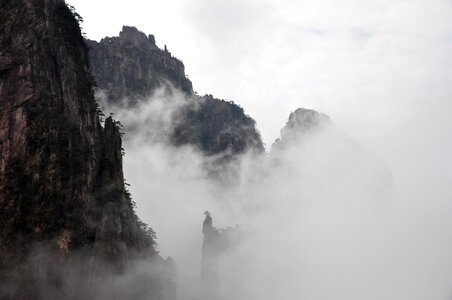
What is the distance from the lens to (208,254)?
144 m

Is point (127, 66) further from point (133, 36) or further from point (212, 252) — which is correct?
point (212, 252)

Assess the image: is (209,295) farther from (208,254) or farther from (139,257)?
(139,257)

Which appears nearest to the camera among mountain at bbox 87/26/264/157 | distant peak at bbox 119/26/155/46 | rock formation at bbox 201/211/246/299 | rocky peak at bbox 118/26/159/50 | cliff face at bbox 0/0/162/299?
cliff face at bbox 0/0/162/299

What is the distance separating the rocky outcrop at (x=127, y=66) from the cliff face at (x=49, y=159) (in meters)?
97.6

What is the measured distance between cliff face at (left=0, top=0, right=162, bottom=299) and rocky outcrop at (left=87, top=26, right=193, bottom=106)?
3843 inches

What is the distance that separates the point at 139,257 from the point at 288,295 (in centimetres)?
9120

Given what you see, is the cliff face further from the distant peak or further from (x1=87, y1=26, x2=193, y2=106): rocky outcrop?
the distant peak

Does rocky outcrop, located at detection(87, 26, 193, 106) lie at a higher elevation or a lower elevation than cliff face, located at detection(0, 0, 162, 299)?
higher

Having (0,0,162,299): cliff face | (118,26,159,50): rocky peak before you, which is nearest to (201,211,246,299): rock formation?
(0,0,162,299): cliff face

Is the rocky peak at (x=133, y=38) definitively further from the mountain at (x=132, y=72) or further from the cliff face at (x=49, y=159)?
the cliff face at (x=49, y=159)

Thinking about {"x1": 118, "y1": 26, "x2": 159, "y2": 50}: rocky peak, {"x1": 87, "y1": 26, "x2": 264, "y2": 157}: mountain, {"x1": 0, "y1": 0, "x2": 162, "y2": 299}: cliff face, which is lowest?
{"x1": 0, "y1": 0, "x2": 162, "y2": 299}: cliff face

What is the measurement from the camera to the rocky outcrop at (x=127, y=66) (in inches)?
7224

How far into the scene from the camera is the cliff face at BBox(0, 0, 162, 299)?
65.8m

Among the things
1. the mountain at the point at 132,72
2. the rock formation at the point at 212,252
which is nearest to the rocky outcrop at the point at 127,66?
the mountain at the point at 132,72
